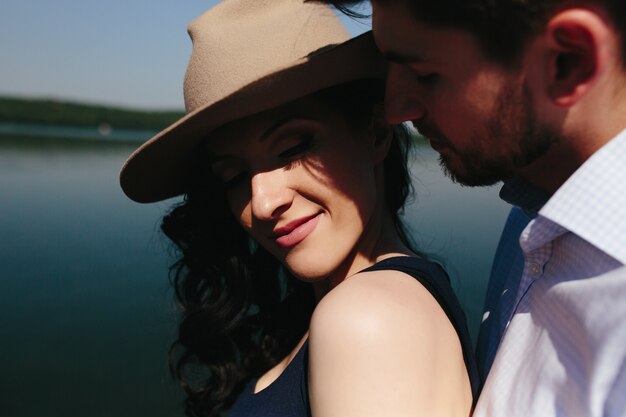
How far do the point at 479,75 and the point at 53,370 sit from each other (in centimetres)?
571

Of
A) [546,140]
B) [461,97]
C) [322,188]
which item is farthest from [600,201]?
[322,188]

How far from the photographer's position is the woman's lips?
1457 mm

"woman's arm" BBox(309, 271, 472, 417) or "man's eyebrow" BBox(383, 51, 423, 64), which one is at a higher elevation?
"man's eyebrow" BBox(383, 51, 423, 64)

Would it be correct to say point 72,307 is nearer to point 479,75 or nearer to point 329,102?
point 329,102

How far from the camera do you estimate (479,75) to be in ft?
3.63

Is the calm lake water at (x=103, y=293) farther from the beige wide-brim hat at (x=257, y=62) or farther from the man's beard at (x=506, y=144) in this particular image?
the man's beard at (x=506, y=144)

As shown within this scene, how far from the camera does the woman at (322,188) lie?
1.13 meters

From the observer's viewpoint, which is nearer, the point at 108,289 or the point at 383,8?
the point at 383,8

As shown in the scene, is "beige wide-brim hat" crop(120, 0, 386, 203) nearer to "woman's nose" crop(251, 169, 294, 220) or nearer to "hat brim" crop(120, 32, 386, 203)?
"hat brim" crop(120, 32, 386, 203)

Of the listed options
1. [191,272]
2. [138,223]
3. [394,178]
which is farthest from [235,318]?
[138,223]

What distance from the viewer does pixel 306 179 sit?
143 centimetres

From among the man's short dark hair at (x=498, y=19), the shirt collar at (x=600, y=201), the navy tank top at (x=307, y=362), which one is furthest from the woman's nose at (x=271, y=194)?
the shirt collar at (x=600, y=201)

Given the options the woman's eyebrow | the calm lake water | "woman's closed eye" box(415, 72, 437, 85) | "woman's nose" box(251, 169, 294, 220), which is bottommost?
the calm lake water

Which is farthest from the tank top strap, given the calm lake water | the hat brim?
the calm lake water
